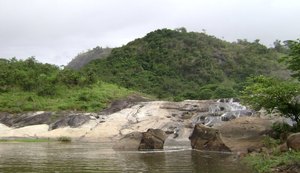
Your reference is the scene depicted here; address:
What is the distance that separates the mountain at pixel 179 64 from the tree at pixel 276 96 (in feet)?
215

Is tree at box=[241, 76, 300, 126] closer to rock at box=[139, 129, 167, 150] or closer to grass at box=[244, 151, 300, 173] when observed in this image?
grass at box=[244, 151, 300, 173]

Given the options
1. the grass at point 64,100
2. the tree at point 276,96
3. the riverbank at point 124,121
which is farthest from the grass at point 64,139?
the tree at point 276,96

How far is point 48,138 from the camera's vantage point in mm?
60719

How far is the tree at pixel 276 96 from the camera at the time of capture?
34.1 m

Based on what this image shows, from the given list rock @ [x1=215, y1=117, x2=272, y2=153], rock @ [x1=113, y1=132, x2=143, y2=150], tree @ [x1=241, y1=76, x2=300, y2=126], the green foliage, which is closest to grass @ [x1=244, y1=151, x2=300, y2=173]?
tree @ [x1=241, y1=76, x2=300, y2=126]

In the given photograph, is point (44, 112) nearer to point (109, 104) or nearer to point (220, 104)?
point (109, 104)

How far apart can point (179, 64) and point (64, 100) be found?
44902 mm

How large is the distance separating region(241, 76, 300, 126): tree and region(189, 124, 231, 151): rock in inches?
162

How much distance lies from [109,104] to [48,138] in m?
20.9

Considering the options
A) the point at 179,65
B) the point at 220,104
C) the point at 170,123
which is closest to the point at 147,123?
the point at 170,123

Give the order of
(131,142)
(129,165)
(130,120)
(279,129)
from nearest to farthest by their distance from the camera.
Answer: (129,165)
(279,129)
(131,142)
(130,120)

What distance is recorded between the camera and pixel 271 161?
2488 cm

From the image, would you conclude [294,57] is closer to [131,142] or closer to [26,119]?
[131,142]

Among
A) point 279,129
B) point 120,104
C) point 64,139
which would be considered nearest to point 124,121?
point 120,104
